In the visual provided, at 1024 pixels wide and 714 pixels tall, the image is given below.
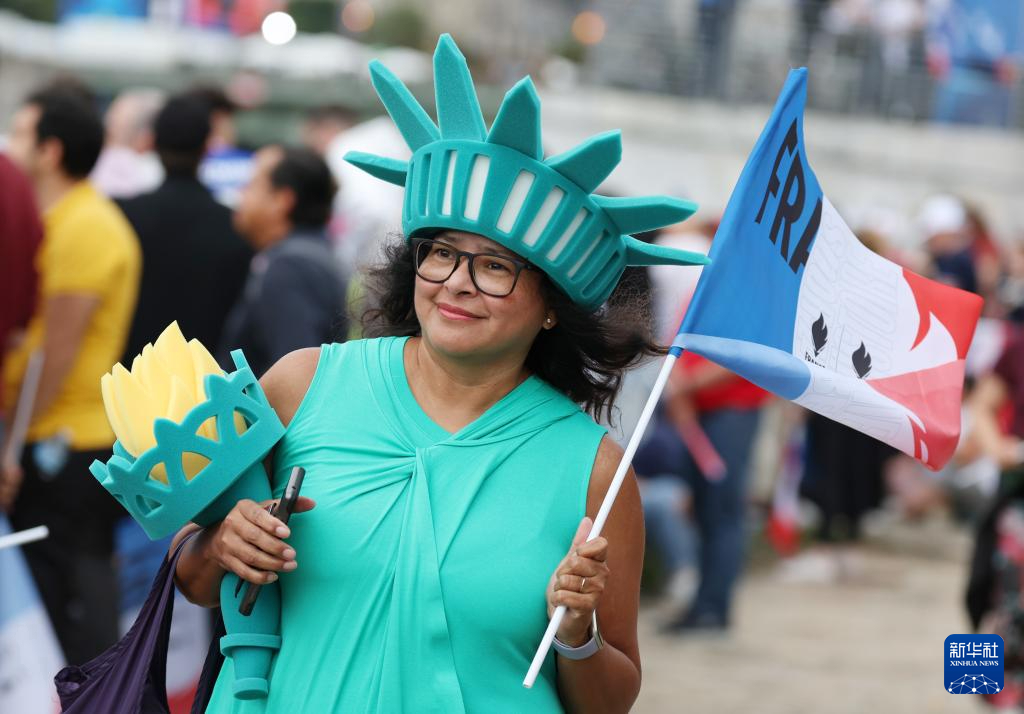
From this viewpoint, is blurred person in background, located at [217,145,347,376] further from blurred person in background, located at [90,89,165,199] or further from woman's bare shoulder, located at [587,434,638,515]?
woman's bare shoulder, located at [587,434,638,515]

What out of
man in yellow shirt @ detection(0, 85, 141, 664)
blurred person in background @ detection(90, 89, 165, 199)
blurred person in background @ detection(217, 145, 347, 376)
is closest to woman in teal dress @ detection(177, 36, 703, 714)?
man in yellow shirt @ detection(0, 85, 141, 664)

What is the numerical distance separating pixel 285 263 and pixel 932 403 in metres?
2.88

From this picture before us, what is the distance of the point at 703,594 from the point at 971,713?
1.61 m

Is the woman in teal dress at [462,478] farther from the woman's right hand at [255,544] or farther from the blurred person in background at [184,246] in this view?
the blurred person in background at [184,246]

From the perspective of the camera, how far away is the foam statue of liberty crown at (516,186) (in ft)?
8.80

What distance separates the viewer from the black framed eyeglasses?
2.73 meters

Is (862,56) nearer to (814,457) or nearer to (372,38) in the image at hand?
(372,38)

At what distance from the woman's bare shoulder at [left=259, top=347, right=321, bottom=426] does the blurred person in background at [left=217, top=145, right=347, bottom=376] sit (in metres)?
2.53

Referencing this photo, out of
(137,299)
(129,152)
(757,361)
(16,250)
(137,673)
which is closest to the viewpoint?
(137,673)

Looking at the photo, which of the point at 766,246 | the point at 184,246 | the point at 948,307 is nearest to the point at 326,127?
the point at 184,246

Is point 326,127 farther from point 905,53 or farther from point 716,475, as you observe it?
point 905,53

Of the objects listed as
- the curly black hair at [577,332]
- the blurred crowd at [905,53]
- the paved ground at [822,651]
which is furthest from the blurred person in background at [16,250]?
the blurred crowd at [905,53]

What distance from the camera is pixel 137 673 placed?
9.37 feet

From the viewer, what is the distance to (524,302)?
278 centimetres
